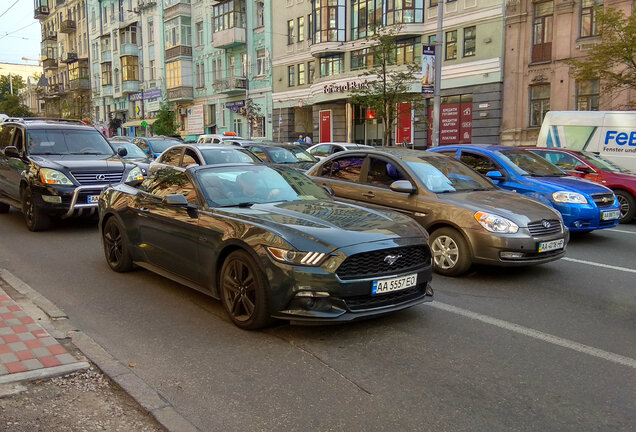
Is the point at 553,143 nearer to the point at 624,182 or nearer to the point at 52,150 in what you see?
the point at 624,182

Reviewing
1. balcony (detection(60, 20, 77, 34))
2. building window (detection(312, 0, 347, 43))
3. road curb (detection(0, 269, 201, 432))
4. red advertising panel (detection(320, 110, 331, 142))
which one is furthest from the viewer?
A: balcony (detection(60, 20, 77, 34))

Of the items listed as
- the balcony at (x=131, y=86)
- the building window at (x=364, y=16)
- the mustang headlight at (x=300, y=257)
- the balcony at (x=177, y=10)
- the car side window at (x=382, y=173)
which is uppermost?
the balcony at (x=177, y=10)

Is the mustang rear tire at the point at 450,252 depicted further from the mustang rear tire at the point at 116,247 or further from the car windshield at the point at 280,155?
the car windshield at the point at 280,155

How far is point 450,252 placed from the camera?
23.3 feet

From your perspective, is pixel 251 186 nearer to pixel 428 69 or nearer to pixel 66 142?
pixel 66 142

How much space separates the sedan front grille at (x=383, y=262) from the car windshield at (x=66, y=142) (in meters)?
8.43

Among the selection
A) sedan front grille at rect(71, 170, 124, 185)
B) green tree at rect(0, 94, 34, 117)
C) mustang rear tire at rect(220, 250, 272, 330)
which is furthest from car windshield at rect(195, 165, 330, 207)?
green tree at rect(0, 94, 34, 117)

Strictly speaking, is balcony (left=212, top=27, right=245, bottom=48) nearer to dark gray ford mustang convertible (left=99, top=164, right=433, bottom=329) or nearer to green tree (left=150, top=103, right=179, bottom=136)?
green tree (left=150, top=103, right=179, bottom=136)

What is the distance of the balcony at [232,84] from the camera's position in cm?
4403

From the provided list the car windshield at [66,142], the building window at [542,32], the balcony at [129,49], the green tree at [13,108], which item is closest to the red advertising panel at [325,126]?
the building window at [542,32]

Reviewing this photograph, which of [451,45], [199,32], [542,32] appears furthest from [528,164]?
[199,32]

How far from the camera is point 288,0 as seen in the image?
40750 mm

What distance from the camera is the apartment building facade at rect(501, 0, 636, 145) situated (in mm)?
24656

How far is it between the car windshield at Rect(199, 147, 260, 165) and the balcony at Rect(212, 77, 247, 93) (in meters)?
34.0
